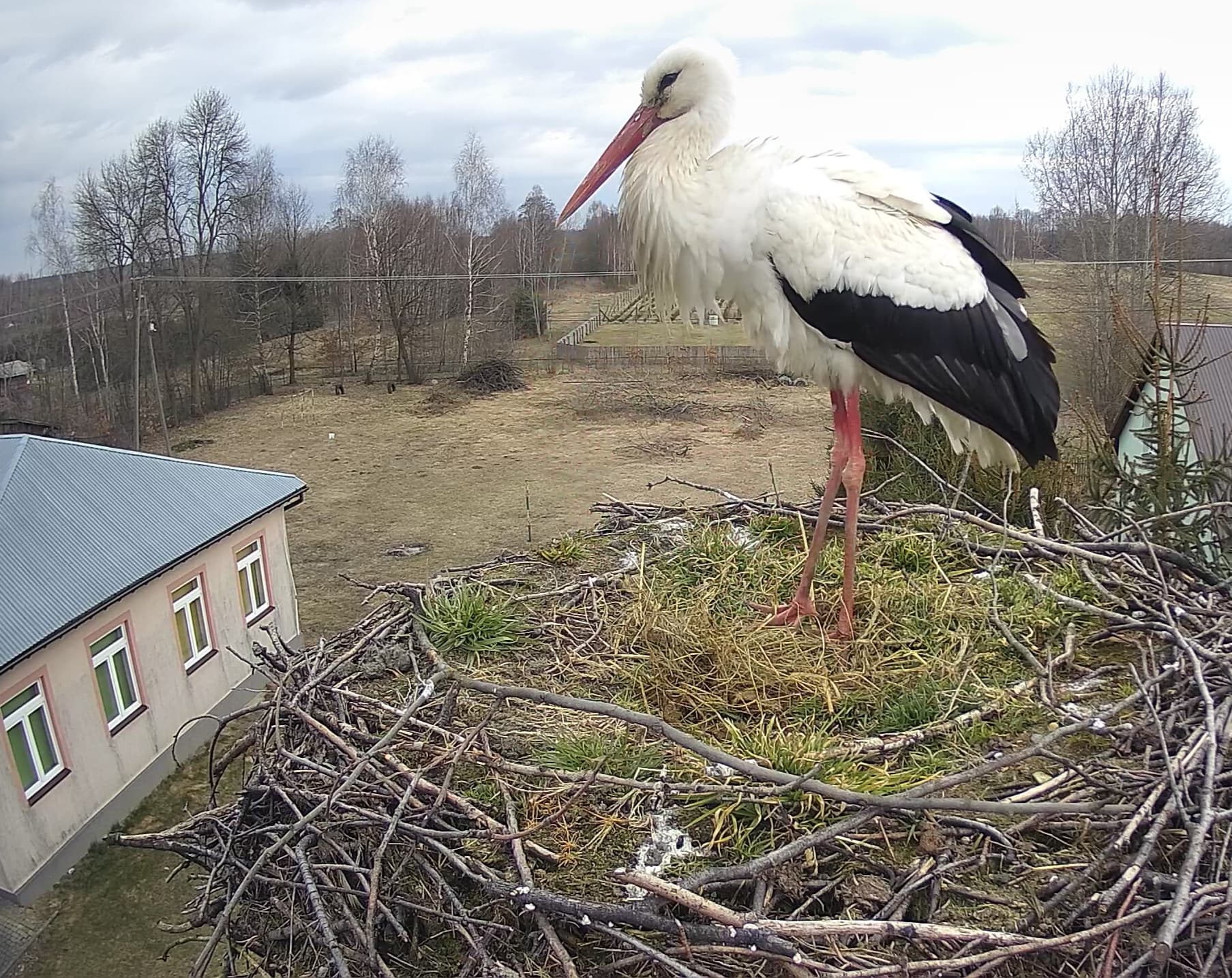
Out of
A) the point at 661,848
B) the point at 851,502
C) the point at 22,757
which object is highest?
the point at 851,502

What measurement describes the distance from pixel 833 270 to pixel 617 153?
0.87 meters

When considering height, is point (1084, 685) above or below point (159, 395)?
above

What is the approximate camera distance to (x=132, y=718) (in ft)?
21.9

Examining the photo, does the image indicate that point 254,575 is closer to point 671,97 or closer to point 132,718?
point 132,718

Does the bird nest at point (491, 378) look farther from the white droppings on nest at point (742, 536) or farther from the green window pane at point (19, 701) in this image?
the white droppings on nest at point (742, 536)

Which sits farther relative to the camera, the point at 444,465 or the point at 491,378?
the point at 491,378

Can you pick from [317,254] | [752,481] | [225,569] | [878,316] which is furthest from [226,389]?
[878,316]

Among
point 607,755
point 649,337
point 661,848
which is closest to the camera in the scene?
point 661,848

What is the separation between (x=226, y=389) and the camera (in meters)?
22.2

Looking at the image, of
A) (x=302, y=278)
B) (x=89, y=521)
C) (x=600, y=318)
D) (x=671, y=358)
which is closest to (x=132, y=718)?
(x=89, y=521)

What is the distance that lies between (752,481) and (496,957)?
13.4 metres

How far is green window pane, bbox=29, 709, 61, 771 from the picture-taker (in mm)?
5782

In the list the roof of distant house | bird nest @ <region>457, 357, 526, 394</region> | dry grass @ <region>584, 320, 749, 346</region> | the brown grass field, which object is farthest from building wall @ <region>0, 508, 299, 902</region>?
dry grass @ <region>584, 320, 749, 346</region>

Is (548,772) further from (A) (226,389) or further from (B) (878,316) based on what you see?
(A) (226,389)
